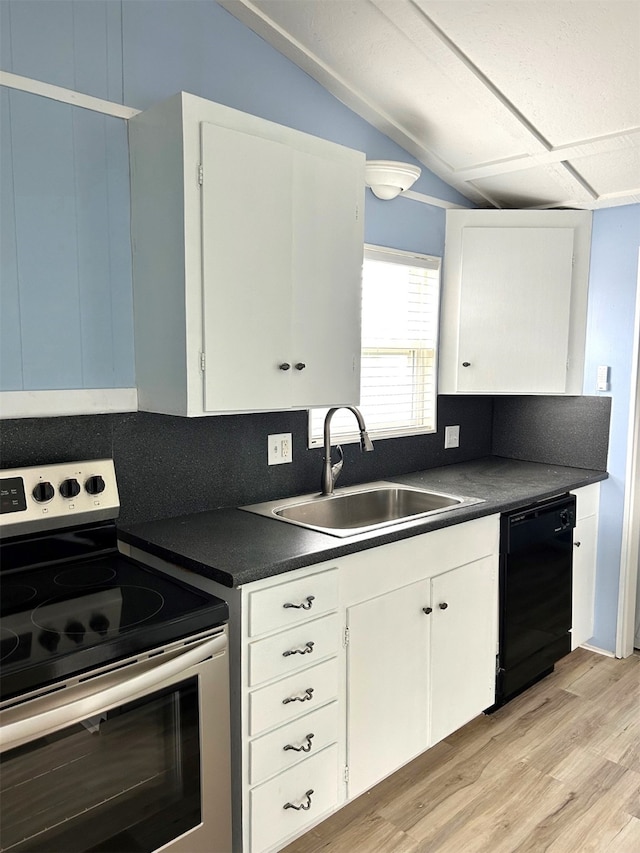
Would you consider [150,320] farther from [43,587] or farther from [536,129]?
[536,129]

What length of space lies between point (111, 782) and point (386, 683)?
0.99m

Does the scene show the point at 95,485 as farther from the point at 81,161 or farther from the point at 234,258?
the point at 81,161

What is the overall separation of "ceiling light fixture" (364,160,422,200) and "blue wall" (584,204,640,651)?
102 cm

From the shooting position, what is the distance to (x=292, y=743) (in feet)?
6.22

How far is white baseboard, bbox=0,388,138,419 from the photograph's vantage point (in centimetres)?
187

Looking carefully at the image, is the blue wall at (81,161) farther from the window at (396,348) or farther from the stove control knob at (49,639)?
the window at (396,348)

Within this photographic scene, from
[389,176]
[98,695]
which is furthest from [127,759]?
[389,176]

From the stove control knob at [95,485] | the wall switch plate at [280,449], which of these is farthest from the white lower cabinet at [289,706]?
the wall switch plate at [280,449]

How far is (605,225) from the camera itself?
10.2ft

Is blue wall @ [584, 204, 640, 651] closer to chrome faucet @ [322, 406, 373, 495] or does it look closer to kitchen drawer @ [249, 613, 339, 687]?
chrome faucet @ [322, 406, 373, 495]

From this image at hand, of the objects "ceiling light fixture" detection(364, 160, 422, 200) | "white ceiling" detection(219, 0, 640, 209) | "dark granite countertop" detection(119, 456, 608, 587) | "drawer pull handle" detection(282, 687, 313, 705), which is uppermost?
"white ceiling" detection(219, 0, 640, 209)

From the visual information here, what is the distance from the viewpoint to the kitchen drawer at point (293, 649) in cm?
179

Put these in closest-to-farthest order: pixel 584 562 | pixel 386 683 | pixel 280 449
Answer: pixel 386 683, pixel 280 449, pixel 584 562

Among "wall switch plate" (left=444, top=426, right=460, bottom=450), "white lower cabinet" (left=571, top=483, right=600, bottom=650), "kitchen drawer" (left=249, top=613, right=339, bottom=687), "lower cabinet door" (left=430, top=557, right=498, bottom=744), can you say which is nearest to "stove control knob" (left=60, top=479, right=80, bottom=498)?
"kitchen drawer" (left=249, top=613, right=339, bottom=687)
